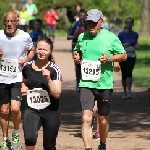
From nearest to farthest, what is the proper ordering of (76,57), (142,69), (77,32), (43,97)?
1. (43,97)
2. (76,57)
3. (77,32)
4. (142,69)

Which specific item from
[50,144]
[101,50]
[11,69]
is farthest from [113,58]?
[50,144]

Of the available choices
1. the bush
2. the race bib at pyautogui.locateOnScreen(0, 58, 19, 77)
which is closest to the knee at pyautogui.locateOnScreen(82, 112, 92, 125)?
the race bib at pyautogui.locateOnScreen(0, 58, 19, 77)

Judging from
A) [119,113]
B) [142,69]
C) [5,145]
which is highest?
[5,145]

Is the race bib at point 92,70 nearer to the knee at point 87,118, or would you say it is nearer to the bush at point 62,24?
the knee at point 87,118

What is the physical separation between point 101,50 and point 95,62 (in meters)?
0.18

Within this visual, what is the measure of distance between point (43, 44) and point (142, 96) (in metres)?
10.7

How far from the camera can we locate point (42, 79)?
874 cm

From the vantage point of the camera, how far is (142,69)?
27719 mm

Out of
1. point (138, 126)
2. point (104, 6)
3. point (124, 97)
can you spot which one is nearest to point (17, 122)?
point (138, 126)

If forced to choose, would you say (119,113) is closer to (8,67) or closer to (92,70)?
(8,67)

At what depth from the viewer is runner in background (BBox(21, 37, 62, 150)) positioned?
864cm

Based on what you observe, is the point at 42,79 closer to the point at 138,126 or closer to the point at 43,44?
the point at 43,44

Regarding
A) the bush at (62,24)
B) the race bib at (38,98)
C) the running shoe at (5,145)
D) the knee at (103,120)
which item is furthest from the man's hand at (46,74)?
the bush at (62,24)

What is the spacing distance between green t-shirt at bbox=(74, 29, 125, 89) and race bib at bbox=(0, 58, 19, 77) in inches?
43.7
